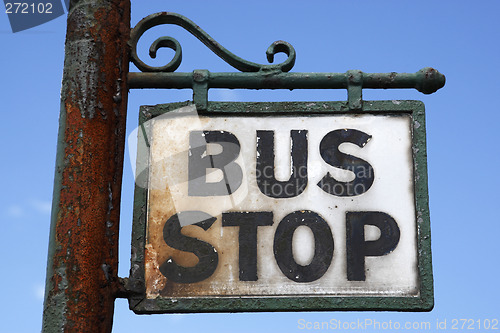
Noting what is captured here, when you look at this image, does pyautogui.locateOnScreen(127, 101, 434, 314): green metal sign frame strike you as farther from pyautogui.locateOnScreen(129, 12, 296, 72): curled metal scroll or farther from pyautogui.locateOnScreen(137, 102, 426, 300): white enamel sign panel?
pyautogui.locateOnScreen(129, 12, 296, 72): curled metal scroll

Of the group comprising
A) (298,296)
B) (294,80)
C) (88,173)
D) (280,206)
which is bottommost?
(298,296)

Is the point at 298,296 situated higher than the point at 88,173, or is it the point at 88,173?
the point at 88,173

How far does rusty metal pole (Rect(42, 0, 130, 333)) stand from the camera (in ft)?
7.86

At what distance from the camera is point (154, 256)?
2.63 meters

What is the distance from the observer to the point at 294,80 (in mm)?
2861

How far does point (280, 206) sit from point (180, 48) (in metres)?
0.82

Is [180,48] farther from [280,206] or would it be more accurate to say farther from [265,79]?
[280,206]

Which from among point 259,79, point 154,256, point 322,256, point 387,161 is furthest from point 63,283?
point 387,161

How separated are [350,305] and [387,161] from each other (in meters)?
0.60

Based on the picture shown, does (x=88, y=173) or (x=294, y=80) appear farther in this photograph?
(x=294, y=80)

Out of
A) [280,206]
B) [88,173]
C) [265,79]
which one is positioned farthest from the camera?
[265,79]

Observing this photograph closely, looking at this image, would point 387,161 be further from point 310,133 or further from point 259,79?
point 259,79

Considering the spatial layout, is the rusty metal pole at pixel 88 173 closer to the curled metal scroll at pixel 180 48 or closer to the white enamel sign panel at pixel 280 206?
the curled metal scroll at pixel 180 48

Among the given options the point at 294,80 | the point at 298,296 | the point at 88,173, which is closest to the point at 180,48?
the point at 294,80
